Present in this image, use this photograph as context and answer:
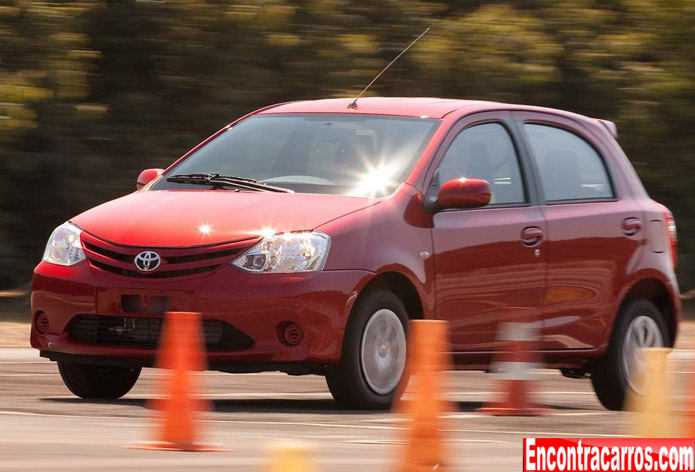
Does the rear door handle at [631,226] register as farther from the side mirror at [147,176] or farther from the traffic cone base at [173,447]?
the traffic cone base at [173,447]

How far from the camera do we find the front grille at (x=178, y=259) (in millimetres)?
8797

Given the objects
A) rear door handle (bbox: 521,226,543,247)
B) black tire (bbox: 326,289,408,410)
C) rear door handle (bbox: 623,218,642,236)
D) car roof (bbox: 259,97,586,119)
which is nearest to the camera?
black tire (bbox: 326,289,408,410)

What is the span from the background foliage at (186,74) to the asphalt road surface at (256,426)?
6.35 meters

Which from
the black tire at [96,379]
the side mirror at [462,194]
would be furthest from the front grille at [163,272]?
the side mirror at [462,194]

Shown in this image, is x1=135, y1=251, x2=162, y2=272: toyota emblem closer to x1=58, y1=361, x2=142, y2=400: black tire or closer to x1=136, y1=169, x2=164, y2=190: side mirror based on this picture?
x1=58, y1=361, x2=142, y2=400: black tire

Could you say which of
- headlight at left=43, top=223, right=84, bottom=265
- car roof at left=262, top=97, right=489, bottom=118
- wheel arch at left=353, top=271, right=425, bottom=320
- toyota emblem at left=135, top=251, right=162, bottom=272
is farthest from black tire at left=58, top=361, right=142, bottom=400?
car roof at left=262, top=97, right=489, bottom=118

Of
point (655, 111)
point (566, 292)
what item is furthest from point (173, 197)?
point (655, 111)

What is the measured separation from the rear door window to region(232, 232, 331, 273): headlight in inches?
84.5

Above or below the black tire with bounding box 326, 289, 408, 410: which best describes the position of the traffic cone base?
below

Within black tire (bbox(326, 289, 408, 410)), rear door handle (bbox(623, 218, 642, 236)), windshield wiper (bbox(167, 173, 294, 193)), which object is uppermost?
rear door handle (bbox(623, 218, 642, 236))

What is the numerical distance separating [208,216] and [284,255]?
49cm

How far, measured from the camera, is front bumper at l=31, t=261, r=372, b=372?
8781mm

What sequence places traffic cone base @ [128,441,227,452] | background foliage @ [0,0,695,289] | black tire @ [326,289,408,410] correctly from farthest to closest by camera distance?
background foliage @ [0,0,695,289] → black tire @ [326,289,408,410] → traffic cone base @ [128,441,227,452]

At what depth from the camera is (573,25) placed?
21.5 m
